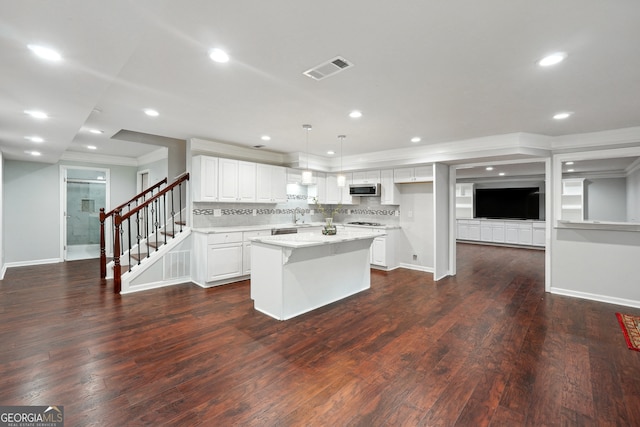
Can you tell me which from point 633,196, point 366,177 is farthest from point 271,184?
point 633,196

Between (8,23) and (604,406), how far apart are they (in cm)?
430

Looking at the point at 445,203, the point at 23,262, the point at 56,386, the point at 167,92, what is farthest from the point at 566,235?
the point at 23,262

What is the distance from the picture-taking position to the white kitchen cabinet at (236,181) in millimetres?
5207

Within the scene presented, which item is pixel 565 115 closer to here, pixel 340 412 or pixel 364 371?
pixel 364 371

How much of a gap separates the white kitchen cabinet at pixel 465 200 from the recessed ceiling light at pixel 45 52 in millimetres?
11099

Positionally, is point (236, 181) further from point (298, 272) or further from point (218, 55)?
point (218, 55)

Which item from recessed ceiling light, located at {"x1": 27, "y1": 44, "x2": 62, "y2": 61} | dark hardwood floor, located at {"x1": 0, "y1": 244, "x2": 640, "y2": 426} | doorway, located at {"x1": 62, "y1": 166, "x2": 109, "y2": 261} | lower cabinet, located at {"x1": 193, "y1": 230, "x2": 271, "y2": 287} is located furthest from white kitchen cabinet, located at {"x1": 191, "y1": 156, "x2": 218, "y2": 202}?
doorway, located at {"x1": 62, "y1": 166, "x2": 109, "y2": 261}

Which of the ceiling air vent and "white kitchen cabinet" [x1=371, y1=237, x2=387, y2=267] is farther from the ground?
the ceiling air vent

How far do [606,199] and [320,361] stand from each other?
711cm

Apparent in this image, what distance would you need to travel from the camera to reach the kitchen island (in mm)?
3418

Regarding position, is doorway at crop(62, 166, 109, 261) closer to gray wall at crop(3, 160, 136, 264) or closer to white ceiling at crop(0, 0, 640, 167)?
gray wall at crop(3, 160, 136, 264)

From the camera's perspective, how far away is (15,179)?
6.14 m

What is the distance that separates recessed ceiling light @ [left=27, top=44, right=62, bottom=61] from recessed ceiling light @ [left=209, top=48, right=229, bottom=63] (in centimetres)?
93

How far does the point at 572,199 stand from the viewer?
536 cm
